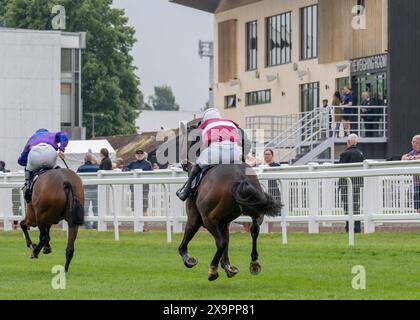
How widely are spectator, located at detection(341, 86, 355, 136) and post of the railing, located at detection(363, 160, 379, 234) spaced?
18.8m

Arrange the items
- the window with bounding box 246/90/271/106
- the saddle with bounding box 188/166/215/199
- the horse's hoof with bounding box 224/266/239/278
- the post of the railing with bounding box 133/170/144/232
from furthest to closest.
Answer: the window with bounding box 246/90/271/106, the post of the railing with bounding box 133/170/144/232, the saddle with bounding box 188/166/215/199, the horse's hoof with bounding box 224/266/239/278

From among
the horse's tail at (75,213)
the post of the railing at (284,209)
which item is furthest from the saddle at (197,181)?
the post of the railing at (284,209)

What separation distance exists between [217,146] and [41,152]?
3.74 metres

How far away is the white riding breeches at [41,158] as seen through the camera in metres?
17.6

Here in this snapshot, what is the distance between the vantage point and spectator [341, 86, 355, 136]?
40216 millimetres

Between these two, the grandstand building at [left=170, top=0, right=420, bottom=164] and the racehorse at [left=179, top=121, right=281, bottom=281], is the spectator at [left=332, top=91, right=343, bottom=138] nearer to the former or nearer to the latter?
the grandstand building at [left=170, top=0, right=420, bottom=164]

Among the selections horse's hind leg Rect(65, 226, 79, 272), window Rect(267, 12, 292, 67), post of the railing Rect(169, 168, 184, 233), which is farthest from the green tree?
horse's hind leg Rect(65, 226, 79, 272)

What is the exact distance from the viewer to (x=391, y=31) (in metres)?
39.8

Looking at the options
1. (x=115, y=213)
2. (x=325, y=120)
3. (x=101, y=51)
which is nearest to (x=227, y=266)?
(x=115, y=213)

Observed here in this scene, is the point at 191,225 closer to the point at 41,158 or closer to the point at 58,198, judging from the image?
the point at 58,198

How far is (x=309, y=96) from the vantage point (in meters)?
50.3

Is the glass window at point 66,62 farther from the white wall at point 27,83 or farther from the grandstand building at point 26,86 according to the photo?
the white wall at point 27,83
